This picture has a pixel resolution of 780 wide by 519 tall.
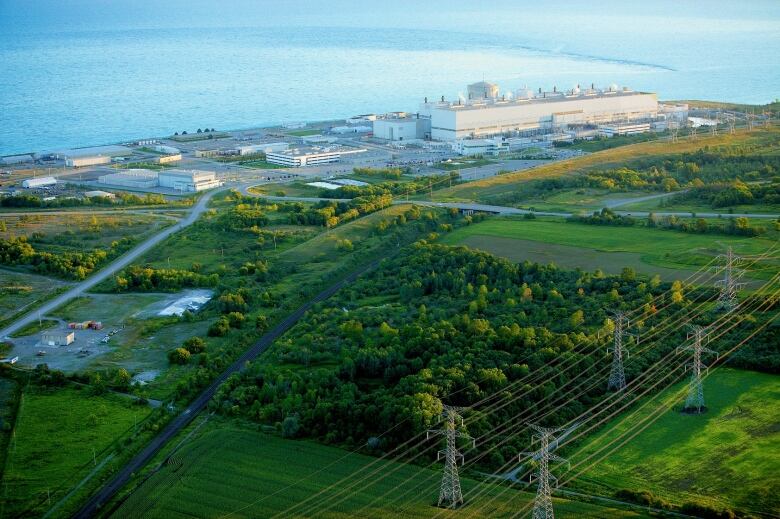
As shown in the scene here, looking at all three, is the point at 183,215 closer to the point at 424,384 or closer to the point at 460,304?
the point at 460,304

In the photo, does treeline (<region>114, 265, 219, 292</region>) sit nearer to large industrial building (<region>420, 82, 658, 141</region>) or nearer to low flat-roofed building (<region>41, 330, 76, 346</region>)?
low flat-roofed building (<region>41, 330, 76, 346</region>)

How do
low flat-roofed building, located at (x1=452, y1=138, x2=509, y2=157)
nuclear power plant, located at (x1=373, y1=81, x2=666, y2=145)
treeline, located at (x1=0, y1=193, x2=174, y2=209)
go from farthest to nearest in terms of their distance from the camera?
nuclear power plant, located at (x1=373, y1=81, x2=666, y2=145)
low flat-roofed building, located at (x1=452, y1=138, x2=509, y2=157)
treeline, located at (x1=0, y1=193, x2=174, y2=209)

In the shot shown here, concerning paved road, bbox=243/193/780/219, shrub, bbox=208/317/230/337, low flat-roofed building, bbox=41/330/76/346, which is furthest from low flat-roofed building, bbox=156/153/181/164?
shrub, bbox=208/317/230/337

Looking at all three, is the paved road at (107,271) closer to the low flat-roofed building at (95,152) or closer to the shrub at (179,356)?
the shrub at (179,356)

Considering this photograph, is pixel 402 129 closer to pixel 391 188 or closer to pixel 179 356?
pixel 391 188

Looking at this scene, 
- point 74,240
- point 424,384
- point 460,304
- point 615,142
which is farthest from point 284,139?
point 424,384

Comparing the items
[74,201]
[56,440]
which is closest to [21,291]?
[56,440]
